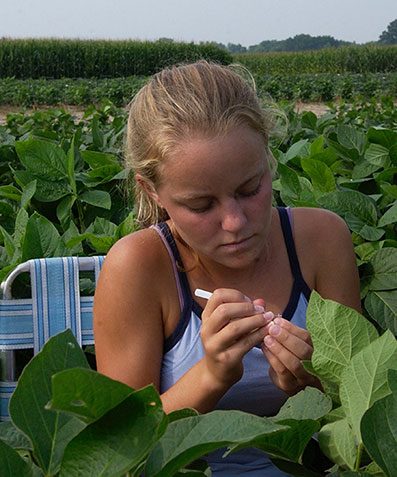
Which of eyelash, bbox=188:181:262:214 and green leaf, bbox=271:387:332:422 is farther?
eyelash, bbox=188:181:262:214

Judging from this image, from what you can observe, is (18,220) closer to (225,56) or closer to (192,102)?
(192,102)

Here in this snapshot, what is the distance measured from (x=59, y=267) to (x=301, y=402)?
3.78 ft

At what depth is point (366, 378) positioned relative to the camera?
73 centimetres

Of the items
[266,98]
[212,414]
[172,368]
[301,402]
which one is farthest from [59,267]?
[212,414]

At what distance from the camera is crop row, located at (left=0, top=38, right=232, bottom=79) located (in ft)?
128

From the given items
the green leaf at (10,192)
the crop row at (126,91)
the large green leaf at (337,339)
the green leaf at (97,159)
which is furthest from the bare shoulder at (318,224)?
the crop row at (126,91)

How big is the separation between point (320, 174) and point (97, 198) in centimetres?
78

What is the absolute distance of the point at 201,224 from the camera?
5.17 feet

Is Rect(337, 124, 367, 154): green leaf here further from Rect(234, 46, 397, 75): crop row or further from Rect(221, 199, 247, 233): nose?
Rect(234, 46, 397, 75): crop row

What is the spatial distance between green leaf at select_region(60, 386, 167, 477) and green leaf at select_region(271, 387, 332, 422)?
0.73 ft

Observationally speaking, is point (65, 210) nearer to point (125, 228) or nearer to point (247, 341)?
point (125, 228)

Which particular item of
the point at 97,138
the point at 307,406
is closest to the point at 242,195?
the point at 307,406

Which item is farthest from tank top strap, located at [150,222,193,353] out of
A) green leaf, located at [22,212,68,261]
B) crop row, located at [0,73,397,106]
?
crop row, located at [0,73,397,106]

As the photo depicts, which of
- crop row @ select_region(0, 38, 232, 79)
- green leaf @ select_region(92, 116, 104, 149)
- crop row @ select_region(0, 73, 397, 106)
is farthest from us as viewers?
crop row @ select_region(0, 38, 232, 79)
